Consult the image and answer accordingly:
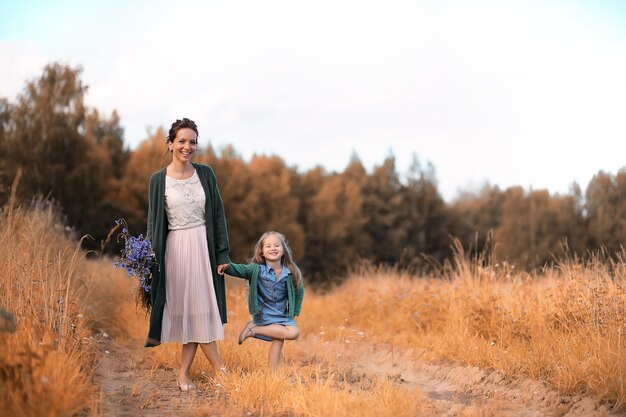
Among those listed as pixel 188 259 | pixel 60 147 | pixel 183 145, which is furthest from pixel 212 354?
pixel 60 147

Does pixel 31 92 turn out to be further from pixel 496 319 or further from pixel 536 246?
pixel 496 319

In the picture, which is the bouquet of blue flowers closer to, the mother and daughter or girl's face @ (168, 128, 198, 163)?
the mother and daughter

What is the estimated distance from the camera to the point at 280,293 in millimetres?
5527

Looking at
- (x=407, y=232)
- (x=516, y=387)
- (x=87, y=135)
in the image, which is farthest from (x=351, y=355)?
(x=407, y=232)

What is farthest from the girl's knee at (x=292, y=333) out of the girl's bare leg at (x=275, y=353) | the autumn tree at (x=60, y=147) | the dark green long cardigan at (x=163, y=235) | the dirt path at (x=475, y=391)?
the autumn tree at (x=60, y=147)

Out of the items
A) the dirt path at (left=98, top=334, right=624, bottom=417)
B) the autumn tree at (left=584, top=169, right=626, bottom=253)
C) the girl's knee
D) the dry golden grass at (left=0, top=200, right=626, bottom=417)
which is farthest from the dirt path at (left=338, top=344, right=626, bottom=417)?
the autumn tree at (left=584, top=169, right=626, bottom=253)

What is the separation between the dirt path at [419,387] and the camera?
4.72 m

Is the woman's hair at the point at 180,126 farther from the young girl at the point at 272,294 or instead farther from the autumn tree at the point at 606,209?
the autumn tree at the point at 606,209

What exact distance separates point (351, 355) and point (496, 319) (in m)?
1.77

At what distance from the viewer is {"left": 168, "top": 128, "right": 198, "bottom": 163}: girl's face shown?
5.23 meters

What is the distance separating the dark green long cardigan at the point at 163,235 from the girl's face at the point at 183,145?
0.18 metres

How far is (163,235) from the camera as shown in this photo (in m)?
5.17

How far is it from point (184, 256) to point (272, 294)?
832 millimetres

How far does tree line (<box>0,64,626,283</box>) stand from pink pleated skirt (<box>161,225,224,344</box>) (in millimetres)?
10545
